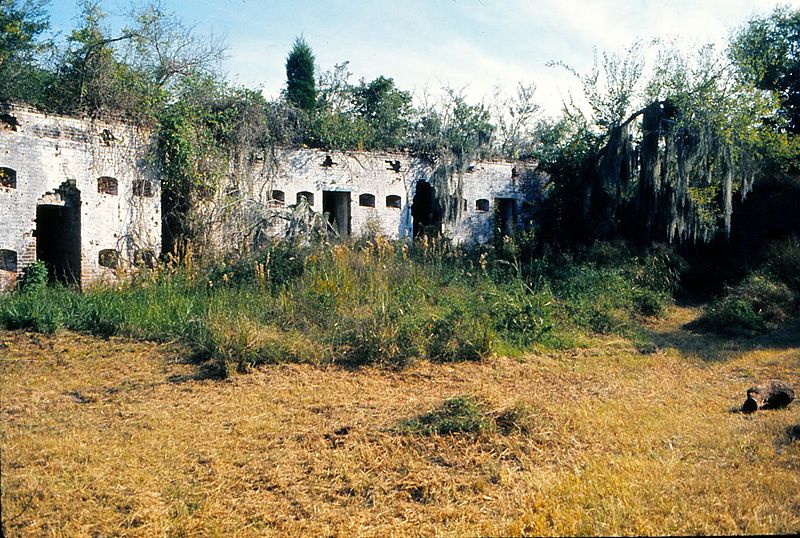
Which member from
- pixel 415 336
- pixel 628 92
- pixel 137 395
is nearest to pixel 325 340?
pixel 415 336

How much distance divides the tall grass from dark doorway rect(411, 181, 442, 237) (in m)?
5.33

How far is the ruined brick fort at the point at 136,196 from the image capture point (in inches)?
462

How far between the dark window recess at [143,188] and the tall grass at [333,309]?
121 inches

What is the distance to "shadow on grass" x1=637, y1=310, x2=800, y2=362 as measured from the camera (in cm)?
899

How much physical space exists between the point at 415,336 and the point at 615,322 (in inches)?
157

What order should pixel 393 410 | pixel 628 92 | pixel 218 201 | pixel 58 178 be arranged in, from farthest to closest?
1. pixel 628 92
2. pixel 218 201
3. pixel 58 178
4. pixel 393 410

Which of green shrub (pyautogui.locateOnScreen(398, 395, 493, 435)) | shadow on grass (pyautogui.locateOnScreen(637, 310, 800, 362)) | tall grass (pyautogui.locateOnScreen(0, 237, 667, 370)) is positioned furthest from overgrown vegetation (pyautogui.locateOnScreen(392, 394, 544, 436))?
shadow on grass (pyautogui.locateOnScreen(637, 310, 800, 362))

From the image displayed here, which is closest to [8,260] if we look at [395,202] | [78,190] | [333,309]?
[78,190]

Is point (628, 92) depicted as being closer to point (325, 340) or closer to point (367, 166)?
point (367, 166)

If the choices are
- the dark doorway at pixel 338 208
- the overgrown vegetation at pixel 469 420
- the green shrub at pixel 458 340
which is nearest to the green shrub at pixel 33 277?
the dark doorway at pixel 338 208

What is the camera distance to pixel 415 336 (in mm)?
8203

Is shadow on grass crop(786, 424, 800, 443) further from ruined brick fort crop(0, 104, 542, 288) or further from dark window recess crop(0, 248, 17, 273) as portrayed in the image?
dark window recess crop(0, 248, 17, 273)

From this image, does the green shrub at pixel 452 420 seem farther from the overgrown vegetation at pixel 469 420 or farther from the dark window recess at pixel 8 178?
the dark window recess at pixel 8 178

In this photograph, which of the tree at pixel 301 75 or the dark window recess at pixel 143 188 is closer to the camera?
the dark window recess at pixel 143 188
